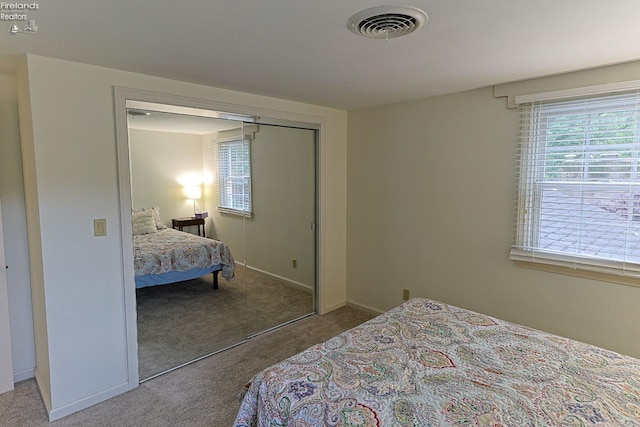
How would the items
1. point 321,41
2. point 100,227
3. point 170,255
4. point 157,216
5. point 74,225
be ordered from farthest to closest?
1. point 170,255
2. point 157,216
3. point 100,227
4. point 74,225
5. point 321,41

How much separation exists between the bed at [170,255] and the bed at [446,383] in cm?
154

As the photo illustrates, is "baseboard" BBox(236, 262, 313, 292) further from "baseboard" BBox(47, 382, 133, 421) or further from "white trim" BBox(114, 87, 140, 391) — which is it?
"baseboard" BBox(47, 382, 133, 421)

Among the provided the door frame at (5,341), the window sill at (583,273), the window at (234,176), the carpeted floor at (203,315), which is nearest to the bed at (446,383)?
the window sill at (583,273)

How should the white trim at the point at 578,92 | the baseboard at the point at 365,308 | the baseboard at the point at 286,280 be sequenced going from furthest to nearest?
the baseboard at the point at 365,308, the baseboard at the point at 286,280, the white trim at the point at 578,92

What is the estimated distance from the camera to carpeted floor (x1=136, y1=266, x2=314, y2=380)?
2764 mm

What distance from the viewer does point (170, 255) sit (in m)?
2.91

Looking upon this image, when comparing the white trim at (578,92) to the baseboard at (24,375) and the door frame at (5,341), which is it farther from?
the baseboard at (24,375)

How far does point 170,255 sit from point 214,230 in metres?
0.42

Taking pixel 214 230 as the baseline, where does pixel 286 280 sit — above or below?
below

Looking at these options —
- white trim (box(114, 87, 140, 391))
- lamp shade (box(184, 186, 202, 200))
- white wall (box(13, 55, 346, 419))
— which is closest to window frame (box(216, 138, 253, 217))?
lamp shade (box(184, 186, 202, 200))

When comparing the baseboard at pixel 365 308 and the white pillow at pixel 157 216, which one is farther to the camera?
the baseboard at pixel 365 308

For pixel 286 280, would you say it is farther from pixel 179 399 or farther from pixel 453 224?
pixel 453 224

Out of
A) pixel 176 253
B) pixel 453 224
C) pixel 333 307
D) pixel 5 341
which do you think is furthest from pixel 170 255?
pixel 453 224

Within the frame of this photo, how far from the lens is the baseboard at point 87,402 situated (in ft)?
7.37
